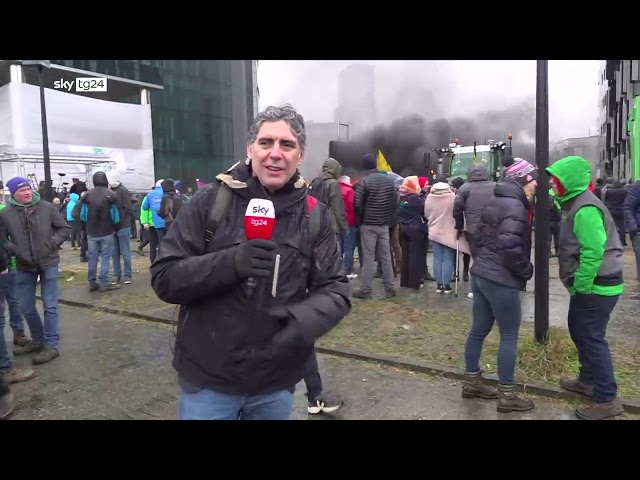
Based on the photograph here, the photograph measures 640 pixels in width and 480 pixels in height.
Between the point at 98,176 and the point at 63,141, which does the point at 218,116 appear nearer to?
the point at 63,141

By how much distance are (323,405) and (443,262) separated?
13.7 feet

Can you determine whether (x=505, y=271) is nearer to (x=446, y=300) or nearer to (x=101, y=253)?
(x=446, y=300)

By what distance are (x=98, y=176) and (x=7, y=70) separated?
24172 millimetres

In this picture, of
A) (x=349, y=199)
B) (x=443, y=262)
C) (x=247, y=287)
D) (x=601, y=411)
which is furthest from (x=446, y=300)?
(x=247, y=287)

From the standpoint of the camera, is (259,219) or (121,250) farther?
(121,250)

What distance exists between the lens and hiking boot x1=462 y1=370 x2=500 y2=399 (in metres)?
3.87

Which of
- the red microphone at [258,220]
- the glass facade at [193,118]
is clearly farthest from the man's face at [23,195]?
the glass facade at [193,118]

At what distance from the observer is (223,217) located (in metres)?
1.84

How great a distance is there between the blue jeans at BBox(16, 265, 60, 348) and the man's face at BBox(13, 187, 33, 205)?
67cm

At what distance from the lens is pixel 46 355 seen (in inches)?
197

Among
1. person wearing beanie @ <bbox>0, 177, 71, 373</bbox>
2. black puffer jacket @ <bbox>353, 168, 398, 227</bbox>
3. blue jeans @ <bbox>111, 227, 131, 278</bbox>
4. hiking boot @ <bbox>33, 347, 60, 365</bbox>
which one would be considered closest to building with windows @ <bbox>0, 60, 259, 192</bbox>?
blue jeans @ <bbox>111, 227, 131, 278</bbox>

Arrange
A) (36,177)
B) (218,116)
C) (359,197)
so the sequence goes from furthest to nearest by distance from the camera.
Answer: (218,116) → (36,177) → (359,197)

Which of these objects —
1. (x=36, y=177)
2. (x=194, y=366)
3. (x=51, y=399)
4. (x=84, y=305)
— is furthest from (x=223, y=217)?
(x=36, y=177)

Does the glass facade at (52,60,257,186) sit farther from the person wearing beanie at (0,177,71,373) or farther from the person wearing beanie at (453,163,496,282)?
the person wearing beanie at (0,177,71,373)
